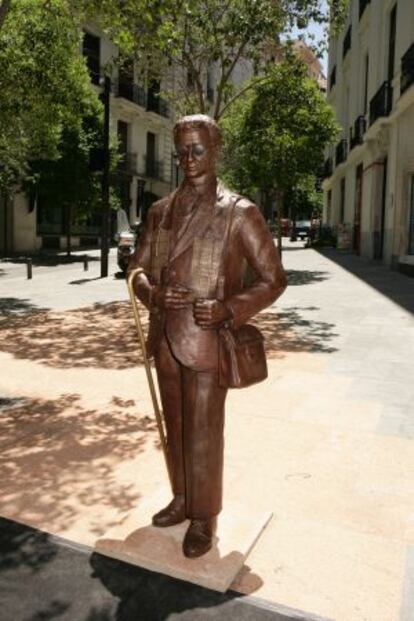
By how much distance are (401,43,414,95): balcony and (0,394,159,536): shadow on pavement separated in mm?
15460

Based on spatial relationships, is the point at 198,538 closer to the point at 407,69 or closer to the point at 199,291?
the point at 199,291

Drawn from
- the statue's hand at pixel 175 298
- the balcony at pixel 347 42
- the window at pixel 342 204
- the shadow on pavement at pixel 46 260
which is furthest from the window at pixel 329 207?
the statue's hand at pixel 175 298

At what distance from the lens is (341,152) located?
32750 millimetres

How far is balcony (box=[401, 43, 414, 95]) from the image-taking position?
57.6 feet

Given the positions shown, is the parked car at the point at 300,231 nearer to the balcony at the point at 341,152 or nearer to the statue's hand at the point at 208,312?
the balcony at the point at 341,152

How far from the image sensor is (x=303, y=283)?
1634 centimetres

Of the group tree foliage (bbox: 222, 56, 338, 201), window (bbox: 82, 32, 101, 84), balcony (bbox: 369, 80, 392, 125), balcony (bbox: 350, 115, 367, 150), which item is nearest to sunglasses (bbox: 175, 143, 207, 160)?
tree foliage (bbox: 222, 56, 338, 201)

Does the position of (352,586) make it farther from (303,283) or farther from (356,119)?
(356,119)

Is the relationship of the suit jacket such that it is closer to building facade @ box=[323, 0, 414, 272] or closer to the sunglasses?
the sunglasses

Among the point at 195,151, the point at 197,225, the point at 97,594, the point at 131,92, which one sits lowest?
the point at 97,594

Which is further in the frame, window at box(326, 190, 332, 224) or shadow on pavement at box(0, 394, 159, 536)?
window at box(326, 190, 332, 224)

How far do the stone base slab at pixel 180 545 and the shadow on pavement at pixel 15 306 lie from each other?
27.6ft

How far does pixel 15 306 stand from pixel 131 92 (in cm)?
2847

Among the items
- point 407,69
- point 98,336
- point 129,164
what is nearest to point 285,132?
point 407,69
